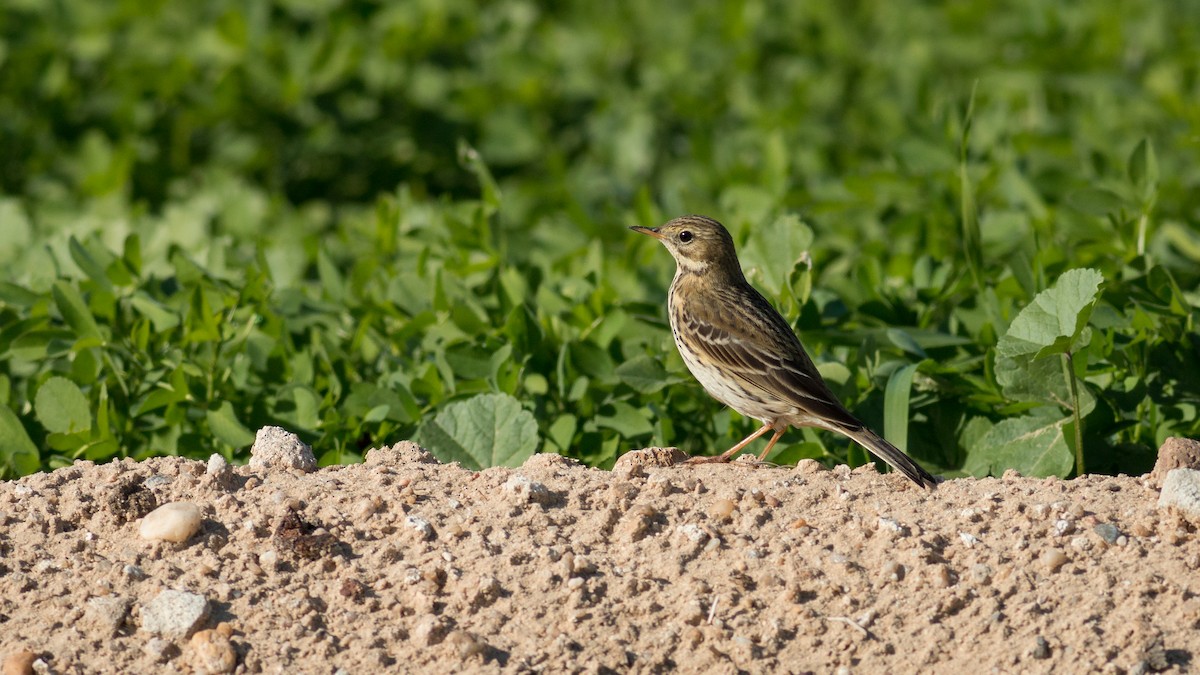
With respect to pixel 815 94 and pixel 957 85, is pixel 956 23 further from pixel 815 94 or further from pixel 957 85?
pixel 815 94

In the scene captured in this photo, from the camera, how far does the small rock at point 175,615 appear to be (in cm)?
355

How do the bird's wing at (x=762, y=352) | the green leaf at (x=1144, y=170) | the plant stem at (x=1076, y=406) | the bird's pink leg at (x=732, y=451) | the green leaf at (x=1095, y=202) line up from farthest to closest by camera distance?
the green leaf at (x=1095, y=202), the green leaf at (x=1144, y=170), the bird's wing at (x=762, y=352), the bird's pink leg at (x=732, y=451), the plant stem at (x=1076, y=406)

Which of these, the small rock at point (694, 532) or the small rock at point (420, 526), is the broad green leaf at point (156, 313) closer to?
the small rock at point (420, 526)

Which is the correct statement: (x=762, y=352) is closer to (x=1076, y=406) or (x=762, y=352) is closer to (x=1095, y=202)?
(x=1076, y=406)

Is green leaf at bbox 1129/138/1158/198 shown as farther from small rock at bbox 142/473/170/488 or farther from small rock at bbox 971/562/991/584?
small rock at bbox 142/473/170/488

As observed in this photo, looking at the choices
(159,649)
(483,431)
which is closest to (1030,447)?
(483,431)

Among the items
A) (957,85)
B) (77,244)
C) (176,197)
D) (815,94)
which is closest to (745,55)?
(815,94)

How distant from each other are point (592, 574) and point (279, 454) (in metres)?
1.15

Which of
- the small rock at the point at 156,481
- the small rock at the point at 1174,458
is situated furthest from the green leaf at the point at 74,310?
the small rock at the point at 1174,458

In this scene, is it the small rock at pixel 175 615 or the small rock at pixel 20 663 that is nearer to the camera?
the small rock at pixel 20 663

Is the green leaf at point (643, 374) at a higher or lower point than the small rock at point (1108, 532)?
lower

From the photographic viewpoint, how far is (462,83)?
11102 mm

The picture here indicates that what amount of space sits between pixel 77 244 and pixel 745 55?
20.7 ft

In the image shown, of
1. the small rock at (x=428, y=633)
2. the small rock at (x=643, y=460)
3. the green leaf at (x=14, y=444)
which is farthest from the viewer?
the green leaf at (x=14, y=444)
